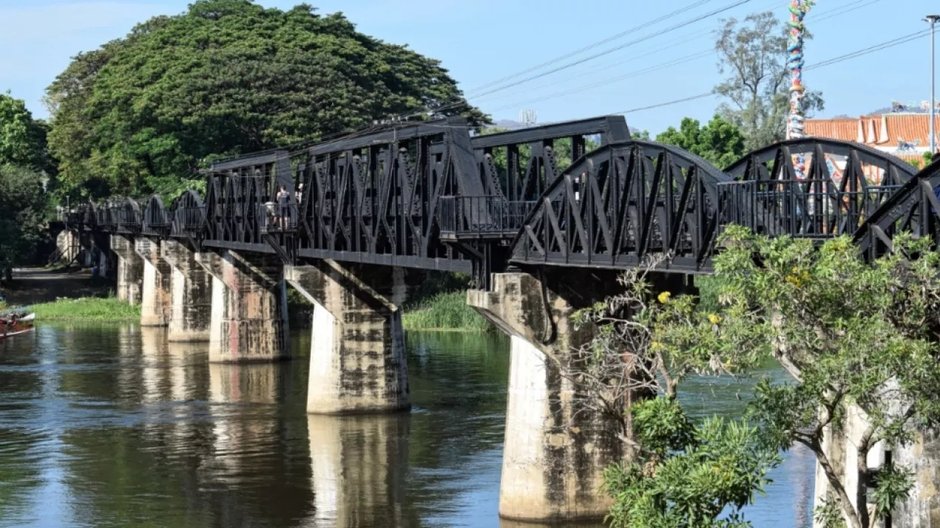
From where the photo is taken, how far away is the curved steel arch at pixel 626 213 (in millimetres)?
28703

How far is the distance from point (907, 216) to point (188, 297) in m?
70.8

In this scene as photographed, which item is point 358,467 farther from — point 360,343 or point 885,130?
point 885,130

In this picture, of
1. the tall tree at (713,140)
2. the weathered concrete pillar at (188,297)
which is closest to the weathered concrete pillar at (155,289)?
the weathered concrete pillar at (188,297)

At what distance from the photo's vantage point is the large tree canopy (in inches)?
4117

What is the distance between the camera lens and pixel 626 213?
31.6 meters

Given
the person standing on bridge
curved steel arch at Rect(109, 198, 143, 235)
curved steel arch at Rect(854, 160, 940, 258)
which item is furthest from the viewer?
curved steel arch at Rect(109, 198, 143, 235)

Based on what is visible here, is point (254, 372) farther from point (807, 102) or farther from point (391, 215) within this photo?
point (807, 102)

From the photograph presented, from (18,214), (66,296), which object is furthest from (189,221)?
(66,296)

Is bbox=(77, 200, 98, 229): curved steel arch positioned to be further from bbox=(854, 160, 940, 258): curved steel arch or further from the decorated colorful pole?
bbox=(854, 160, 940, 258): curved steel arch

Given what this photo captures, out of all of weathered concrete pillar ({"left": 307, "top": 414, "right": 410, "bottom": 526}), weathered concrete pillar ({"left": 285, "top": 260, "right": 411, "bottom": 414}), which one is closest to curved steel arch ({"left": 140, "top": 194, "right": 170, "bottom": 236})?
weathered concrete pillar ({"left": 285, "top": 260, "right": 411, "bottom": 414})

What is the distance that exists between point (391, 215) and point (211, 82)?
196ft

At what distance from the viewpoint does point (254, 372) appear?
73.9 m

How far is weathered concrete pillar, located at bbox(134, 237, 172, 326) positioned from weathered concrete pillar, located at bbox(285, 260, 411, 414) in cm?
4552

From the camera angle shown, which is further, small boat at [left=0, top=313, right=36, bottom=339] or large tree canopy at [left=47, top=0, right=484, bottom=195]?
large tree canopy at [left=47, top=0, right=484, bottom=195]
